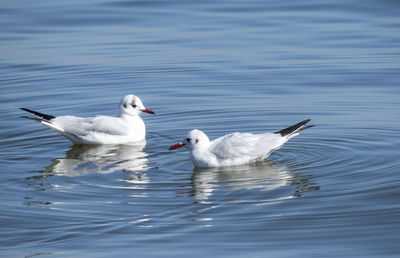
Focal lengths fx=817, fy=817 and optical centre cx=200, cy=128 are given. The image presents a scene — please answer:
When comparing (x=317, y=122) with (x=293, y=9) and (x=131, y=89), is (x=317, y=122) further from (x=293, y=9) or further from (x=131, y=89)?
(x=293, y=9)

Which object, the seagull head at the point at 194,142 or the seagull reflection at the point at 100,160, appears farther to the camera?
the seagull reflection at the point at 100,160

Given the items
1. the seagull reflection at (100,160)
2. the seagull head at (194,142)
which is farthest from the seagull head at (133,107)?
the seagull head at (194,142)

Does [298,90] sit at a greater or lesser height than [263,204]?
greater

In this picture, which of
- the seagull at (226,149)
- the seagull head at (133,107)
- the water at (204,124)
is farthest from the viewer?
the seagull head at (133,107)

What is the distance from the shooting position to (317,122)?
14.0 metres

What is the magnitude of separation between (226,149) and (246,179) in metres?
A: 0.69

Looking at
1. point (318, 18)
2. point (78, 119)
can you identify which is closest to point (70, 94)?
point (78, 119)

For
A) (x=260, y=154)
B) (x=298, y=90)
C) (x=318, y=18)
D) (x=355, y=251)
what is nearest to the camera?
(x=355, y=251)

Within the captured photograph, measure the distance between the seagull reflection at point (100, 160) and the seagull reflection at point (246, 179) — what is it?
3.51ft

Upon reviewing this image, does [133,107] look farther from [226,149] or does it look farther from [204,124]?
[226,149]

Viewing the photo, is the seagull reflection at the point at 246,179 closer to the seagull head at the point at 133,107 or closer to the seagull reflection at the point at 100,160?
Result: the seagull reflection at the point at 100,160

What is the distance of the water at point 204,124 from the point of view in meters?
8.98

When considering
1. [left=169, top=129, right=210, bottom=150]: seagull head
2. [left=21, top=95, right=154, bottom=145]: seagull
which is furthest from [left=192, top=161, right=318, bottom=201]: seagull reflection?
[left=21, top=95, right=154, bottom=145]: seagull

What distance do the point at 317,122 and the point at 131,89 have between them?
4.55 m
